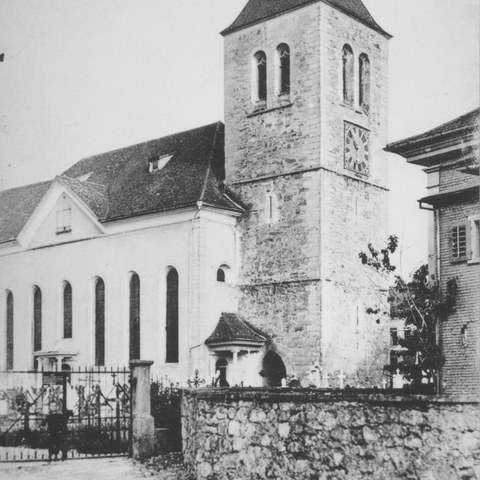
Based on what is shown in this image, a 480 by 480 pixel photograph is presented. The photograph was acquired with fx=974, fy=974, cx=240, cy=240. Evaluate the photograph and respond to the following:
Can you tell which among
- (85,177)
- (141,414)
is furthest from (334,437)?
(85,177)

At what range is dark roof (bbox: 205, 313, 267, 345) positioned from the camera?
21.5 metres

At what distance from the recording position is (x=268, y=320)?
72.6 feet

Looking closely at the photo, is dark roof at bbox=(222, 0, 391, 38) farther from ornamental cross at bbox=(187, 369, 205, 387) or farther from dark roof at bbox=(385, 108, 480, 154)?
dark roof at bbox=(385, 108, 480, 154)

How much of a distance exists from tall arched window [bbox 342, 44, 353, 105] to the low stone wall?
582 inches

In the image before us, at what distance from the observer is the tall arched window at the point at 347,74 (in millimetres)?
23078

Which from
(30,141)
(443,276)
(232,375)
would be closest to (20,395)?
(232,375)

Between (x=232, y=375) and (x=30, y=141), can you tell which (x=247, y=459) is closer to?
(x=30, y=141)

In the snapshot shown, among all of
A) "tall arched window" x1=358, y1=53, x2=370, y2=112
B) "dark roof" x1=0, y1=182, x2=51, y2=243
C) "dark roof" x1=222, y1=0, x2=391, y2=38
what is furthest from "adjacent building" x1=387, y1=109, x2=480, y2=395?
"tall arched window" x1=358, y1=53, x2=370, y2=112

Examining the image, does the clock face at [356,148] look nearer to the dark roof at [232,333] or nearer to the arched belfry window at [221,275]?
the arched belfry window at [221,275]

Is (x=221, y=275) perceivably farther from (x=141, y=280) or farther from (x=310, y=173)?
(x=310, y=173)

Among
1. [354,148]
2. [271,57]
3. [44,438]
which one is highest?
[271,57]

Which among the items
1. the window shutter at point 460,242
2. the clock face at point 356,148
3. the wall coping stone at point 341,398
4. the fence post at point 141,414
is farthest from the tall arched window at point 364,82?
the wall coping stone at point 341,398

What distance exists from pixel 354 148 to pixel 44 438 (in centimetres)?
1211

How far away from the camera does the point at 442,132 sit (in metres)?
12.3
